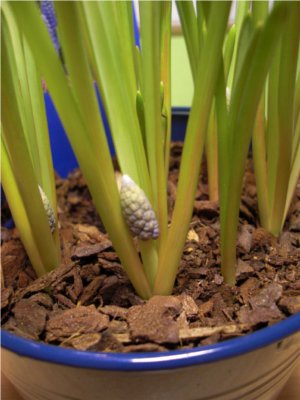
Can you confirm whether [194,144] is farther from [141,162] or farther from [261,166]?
[261,166]

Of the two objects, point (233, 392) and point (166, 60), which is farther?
point (166, 60)

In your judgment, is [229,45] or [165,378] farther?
[229,45]

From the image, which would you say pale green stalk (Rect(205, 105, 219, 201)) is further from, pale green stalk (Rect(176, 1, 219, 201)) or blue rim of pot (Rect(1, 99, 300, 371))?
blue rim of pot (Rect(1, 99, 300, 371))

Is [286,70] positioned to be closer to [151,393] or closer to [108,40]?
[108,40]

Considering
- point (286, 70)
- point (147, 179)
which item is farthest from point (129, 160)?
point (286, 70)

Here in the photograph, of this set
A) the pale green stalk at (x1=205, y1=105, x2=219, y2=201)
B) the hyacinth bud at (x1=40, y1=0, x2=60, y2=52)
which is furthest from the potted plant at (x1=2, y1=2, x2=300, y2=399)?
the hyacinth bud at (x1=40, y1=0, x2=60, y2=52)

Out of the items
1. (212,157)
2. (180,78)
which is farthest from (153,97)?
(180,78)

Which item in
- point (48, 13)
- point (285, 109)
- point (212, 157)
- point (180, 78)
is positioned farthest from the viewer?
point (180, 78)
